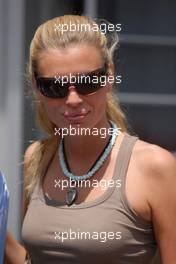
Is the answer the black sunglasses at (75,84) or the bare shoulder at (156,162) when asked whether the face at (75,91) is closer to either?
the black sunglasses at (75,84)

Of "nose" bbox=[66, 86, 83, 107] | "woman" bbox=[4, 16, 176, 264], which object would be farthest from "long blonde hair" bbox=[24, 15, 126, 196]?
"nose" bbox=[66, 86, 83, 107]

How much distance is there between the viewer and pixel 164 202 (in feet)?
4.87

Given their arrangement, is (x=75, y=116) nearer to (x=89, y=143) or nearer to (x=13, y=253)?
(x=89, y=143)

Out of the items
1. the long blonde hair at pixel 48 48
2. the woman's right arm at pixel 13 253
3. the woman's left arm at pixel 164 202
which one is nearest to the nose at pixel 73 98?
the long blonde hair at pixel 48 48

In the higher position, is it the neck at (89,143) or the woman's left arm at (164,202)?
the neck at (89,143)

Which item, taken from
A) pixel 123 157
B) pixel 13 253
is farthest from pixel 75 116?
pixel 13 253

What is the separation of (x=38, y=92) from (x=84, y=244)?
1.27 ft

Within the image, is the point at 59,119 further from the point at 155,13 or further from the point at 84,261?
the point at 155,13

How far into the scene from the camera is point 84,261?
4.90ft

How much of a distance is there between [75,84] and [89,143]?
6.6 inches

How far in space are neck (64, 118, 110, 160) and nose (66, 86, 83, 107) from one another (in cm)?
8

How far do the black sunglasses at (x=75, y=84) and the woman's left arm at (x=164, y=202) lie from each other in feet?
0.69

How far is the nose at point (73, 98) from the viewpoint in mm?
1531

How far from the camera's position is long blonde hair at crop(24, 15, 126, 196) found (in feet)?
5.07
